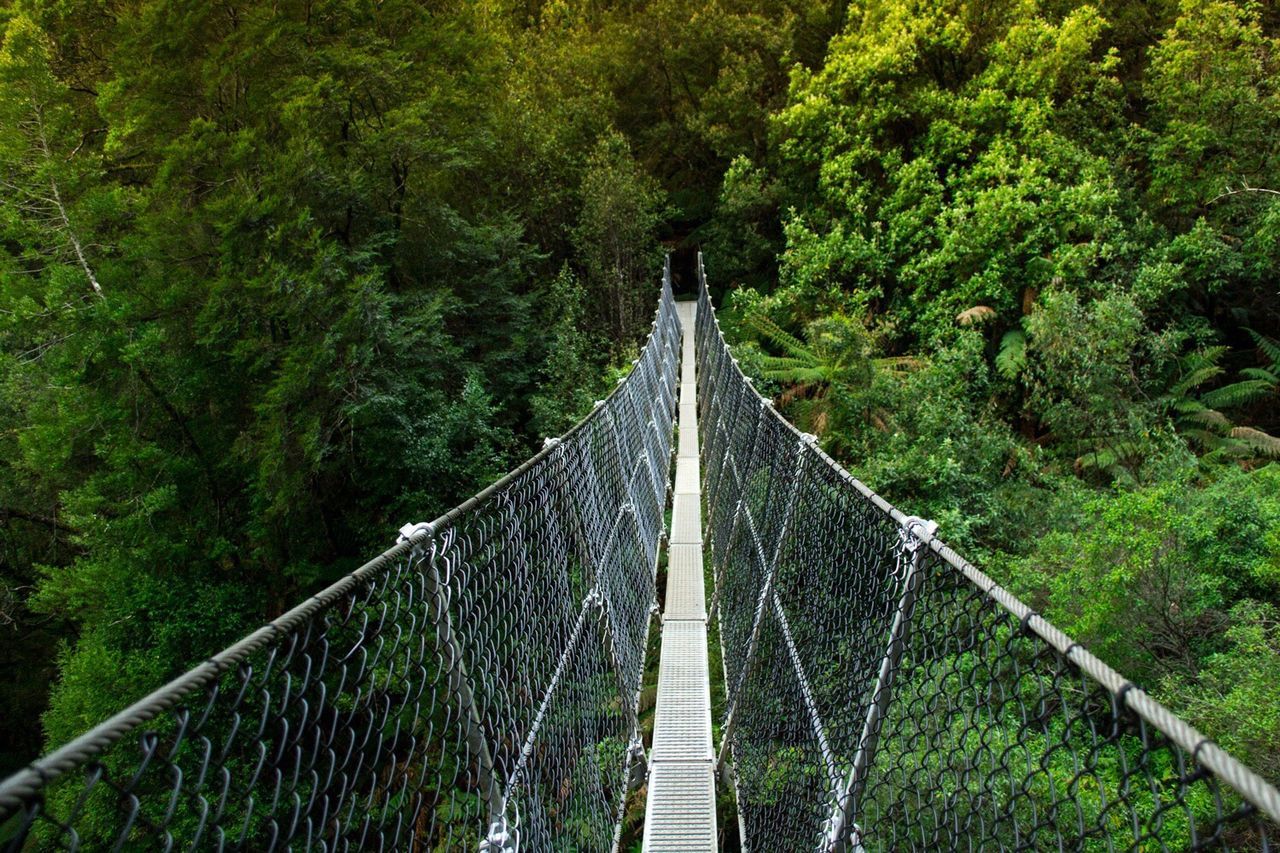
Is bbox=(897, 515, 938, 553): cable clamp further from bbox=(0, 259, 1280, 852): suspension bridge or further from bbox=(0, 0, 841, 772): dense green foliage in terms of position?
bbox=(0, 0, 841, 772): dense green foliage

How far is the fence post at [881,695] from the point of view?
0.99 meters

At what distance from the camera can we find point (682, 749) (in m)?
2.39

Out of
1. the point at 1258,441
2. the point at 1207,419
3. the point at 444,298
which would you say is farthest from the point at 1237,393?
the point at 444,298

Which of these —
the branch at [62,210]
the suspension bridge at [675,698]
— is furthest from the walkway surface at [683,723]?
the branch at [62,210]

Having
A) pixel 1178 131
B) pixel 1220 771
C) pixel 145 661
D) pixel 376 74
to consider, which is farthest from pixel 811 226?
pixel 1220 771

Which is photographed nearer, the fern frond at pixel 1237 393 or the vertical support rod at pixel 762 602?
the vertical support rod at pixel 762 602

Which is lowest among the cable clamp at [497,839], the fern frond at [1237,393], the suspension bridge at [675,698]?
the cable clamp at [497,839]

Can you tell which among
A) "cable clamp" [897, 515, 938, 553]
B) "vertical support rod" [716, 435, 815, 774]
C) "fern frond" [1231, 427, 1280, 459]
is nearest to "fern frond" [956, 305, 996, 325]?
"fern frond" [1231, 427, 1280, 459]

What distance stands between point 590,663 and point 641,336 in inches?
364

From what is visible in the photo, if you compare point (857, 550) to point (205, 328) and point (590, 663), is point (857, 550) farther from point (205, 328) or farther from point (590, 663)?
point (205, 328)

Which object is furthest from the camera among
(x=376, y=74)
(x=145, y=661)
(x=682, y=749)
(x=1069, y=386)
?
(x=376, y=74)

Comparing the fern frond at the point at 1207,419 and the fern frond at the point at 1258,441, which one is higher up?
the fern frond at the point at 1207,419

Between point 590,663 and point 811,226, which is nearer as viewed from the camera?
point 590,663

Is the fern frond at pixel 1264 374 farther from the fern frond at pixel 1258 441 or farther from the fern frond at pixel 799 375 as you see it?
the fern frond at pixel 799 375
